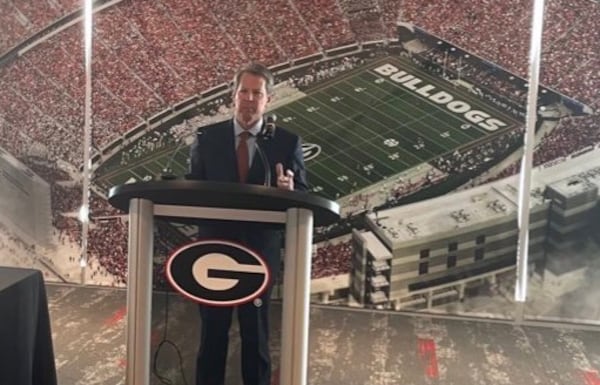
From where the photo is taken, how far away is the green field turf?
3.92 m

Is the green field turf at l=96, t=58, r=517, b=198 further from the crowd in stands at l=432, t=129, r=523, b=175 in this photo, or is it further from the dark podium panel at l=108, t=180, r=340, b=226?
the dark podium panel at l=108, t=180, r=340, b=226

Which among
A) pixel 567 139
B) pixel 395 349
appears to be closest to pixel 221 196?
pixel 395 349

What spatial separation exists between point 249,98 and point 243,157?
0.22 meters

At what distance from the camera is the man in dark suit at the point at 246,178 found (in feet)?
5.55

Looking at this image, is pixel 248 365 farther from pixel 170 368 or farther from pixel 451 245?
pixel 451 245

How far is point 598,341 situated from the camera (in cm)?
367

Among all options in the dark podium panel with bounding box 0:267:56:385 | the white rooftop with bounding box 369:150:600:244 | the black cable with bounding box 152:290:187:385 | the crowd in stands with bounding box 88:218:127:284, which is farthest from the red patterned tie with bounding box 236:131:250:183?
the crowd in stands with bounding box 88:218:127:284

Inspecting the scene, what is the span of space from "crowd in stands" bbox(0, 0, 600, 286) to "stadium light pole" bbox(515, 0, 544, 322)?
5 centimetres

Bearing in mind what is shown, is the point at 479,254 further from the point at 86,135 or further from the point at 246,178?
the point at 86,135

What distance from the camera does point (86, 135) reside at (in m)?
4.36

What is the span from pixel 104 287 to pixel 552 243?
124 inches

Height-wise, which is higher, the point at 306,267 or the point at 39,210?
the point at 39,210

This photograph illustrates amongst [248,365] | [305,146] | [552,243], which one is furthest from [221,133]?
[552,243]

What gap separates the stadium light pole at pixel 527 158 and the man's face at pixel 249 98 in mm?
2352
